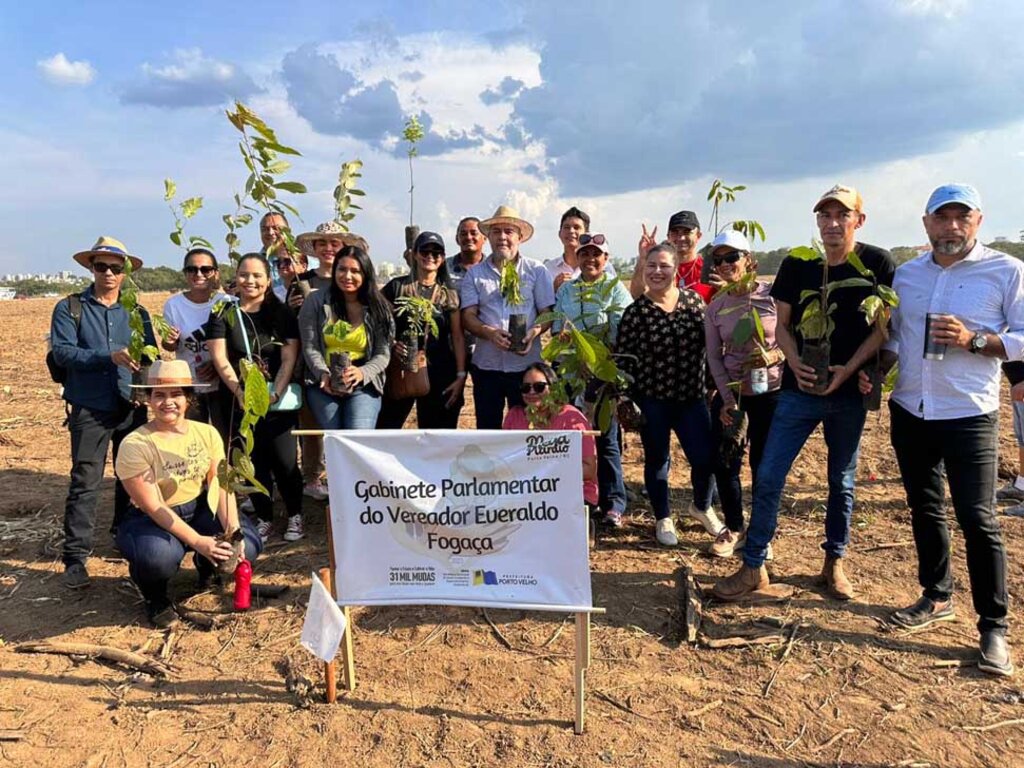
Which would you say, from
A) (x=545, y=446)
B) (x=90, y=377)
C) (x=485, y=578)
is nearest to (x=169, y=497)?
(x=90, y=377)

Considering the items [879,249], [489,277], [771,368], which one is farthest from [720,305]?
[489,277]

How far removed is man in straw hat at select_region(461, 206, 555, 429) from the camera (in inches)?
218

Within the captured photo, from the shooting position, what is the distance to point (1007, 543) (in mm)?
5344

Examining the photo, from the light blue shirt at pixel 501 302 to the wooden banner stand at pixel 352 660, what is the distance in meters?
2.42

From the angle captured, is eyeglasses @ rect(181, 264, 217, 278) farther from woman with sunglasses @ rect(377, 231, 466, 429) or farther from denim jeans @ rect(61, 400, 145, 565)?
woman with sunglasses @ rect(377, 231, 466, 429)

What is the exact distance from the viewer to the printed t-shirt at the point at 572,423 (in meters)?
4.54

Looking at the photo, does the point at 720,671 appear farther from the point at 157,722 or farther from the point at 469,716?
the point at 157,722

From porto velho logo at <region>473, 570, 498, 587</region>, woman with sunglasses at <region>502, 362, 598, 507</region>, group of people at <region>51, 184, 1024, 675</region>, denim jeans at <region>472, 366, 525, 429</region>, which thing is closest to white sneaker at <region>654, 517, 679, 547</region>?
group of people at <region>51, 184, 1024, 675</region>

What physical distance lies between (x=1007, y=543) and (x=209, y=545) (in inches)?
237

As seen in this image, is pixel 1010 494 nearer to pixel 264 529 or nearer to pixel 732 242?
pixel 732 242

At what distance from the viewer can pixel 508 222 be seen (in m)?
5.59

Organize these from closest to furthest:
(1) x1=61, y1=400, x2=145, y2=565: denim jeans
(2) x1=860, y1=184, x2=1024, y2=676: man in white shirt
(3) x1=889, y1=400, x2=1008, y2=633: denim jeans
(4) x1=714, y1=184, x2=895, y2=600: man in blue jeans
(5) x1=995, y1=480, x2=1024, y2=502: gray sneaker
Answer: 1. (2) x1=860, y1=184, x2=1024, y2=676: man in white shirt
2. (3) x1=889, y1=400, x2=1008, y2=633: denim jeans
3. (4) x1=714, y1=184, x2=895, y2=600: man in blue jeans
4. (1) x1=61, y1=400, x2=145, y2=565: denim jeans
5. (5) x1=995, y1=480, x2=1024, y2=502: gray sneaker

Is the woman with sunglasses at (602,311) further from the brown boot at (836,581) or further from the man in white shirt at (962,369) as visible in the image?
the man in white shirt at (962,369)

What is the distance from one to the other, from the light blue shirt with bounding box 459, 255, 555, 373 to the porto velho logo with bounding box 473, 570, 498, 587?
7.98 feet
